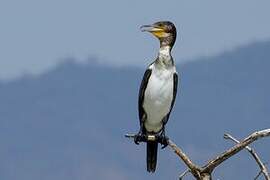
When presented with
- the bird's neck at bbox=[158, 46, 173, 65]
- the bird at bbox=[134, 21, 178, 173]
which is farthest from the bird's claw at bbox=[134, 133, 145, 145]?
the bird's neck at bbox=[158, 46, 173, 65]

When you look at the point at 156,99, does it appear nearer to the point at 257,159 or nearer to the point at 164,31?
the point at 164,31

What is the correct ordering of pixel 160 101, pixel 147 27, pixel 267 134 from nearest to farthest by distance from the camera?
pixel 267 134
pixel 147 27
pixel 160 101

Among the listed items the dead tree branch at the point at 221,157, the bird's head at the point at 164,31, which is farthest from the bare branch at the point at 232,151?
the bird's head at the point at 164,31

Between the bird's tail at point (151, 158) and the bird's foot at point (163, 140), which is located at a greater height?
the bird's foot at point (163, 140)

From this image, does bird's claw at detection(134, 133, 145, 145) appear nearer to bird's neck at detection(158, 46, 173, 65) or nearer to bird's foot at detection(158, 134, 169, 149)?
bird's foot at detection(158, 134, 169, 149)

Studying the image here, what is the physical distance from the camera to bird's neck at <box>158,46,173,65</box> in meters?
11.6

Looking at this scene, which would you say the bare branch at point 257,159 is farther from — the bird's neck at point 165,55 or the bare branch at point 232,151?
the bird's neck at point 165,55

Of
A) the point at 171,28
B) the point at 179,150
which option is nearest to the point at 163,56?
the point at 171,28

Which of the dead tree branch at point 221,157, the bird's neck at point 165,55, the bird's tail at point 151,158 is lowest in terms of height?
the bird's tail at point 151,158

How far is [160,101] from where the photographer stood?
12.5 metres

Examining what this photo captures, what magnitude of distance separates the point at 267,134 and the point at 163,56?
3805 millimetres

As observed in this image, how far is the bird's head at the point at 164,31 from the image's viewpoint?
11.0 metres

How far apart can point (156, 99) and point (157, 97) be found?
2 centimetres

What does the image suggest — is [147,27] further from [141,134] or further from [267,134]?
[267,134]
